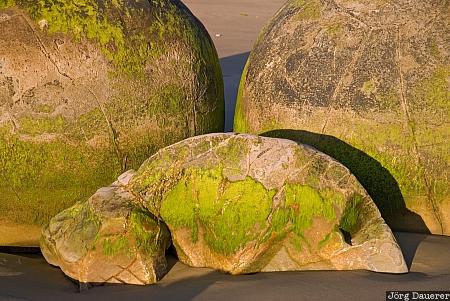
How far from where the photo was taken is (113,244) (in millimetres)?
4086

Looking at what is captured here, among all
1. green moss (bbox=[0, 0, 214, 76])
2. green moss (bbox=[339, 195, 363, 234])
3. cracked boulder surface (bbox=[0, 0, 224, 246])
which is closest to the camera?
green moss (bbox=[339, 195, 363, 234])

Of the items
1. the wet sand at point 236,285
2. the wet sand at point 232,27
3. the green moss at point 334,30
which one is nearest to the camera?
the wet sand at point 236,285

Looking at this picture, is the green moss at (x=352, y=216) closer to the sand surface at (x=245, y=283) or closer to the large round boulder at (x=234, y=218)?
the large round boulder at (x=234, y=218)

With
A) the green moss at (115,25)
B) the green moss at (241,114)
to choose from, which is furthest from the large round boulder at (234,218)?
the green moss at (241,114)

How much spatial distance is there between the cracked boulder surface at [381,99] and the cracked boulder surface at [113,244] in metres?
1.22

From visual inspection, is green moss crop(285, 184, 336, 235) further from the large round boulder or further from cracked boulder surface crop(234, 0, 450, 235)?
cracked boulder surface crop(234, 0, 450, 235)

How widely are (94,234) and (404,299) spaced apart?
4.82 feet

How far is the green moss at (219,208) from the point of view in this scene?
164 inches

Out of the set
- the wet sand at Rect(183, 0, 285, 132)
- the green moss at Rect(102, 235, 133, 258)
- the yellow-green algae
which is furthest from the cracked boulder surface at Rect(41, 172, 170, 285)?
the wet sand at Rect(183, 0, 285, 132)

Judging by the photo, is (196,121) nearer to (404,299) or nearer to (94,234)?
(94,234)

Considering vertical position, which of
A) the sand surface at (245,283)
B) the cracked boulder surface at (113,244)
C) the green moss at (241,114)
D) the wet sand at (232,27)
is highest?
the green moss at (241,114)

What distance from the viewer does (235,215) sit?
13.7ft

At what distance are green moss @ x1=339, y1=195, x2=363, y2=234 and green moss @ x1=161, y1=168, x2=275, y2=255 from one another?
38 centimetres

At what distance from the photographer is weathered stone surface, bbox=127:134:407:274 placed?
163 inches
